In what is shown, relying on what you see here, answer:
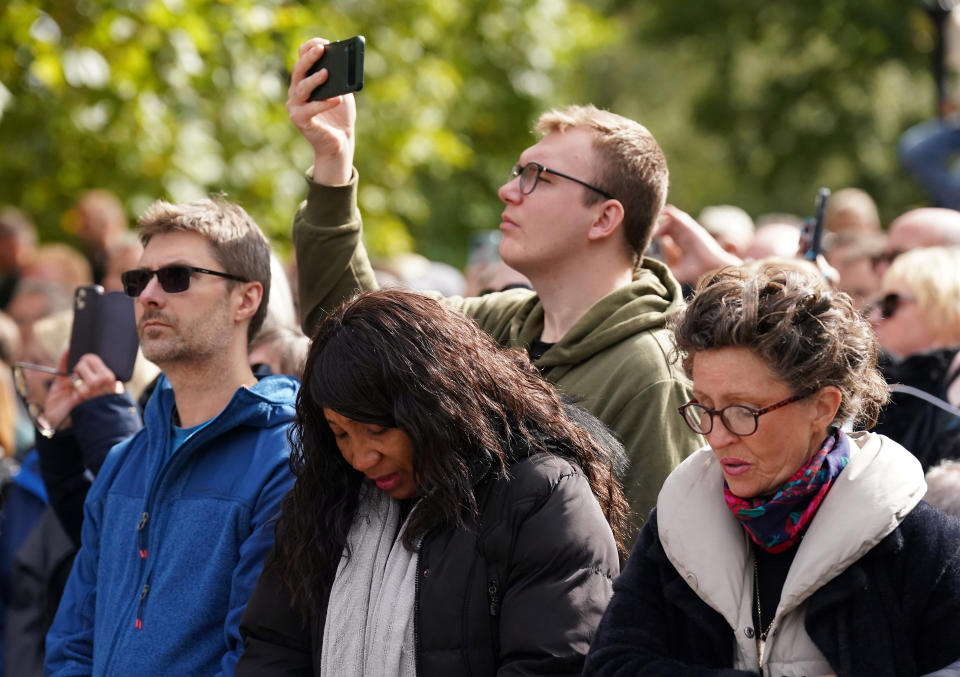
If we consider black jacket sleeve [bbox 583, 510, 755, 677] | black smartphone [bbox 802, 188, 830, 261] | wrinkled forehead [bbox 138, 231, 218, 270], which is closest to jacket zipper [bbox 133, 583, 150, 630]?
wrinkled forehead [bbox 138, 231, 218, 270]

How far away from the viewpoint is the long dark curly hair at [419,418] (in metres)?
3.03

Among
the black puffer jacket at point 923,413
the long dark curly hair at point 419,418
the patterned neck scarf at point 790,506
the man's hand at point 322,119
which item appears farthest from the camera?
the black puffer jacket at point 923,413

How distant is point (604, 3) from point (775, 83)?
3.69 metres

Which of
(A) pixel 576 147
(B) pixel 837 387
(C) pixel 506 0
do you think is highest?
(C) pixel 506 0

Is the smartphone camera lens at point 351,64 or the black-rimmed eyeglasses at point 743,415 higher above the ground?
the smartphone camera lens at point 351,64

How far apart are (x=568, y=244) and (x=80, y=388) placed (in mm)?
1596

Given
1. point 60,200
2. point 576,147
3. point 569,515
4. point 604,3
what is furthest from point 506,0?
point 569,515

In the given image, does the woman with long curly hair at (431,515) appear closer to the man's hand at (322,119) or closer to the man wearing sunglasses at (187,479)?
the man wearing sunglasses at (187,479)

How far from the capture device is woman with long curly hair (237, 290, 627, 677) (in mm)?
2920

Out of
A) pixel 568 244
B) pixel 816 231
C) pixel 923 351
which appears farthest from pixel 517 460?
pixel 816 231

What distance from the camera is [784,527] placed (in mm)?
2699

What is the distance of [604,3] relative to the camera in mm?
21844

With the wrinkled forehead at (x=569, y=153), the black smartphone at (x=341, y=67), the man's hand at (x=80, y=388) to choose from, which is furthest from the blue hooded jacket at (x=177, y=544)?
the wrinkled forehead at (x=569, y=153)

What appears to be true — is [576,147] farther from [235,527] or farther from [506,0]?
[506,0]
